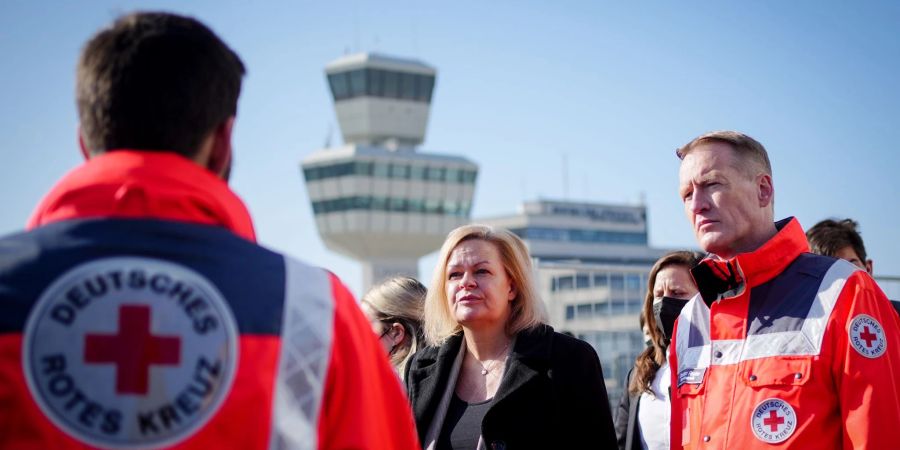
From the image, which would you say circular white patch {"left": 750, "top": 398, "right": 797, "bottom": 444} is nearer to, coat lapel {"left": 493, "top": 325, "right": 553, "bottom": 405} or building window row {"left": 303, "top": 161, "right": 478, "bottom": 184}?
coat lapel {"left": 493, "top": 325, "right": 553, "bottom": 405}

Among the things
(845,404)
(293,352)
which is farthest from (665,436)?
(293,352)

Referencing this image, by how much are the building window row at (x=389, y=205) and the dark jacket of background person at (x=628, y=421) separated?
74493 millimetres

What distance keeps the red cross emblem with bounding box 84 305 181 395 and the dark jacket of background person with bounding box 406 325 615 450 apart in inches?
103

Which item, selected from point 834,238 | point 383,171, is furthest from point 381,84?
point 834,238

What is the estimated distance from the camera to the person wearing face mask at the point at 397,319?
5.45 meters

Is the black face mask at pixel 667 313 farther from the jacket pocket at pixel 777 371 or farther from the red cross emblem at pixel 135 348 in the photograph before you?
the red cross emblem at pixel 135 348

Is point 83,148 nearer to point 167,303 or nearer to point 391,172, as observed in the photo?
point 167,303

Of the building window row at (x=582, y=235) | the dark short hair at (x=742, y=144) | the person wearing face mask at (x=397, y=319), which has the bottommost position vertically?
the person wearing face mask at (x=397, y=319)

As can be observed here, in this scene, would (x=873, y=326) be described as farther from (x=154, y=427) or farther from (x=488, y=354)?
(x=154, y=427)

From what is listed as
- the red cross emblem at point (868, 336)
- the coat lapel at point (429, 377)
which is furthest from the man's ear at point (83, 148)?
the coat lapel at point (429, 377)

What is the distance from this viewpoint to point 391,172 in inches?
3135

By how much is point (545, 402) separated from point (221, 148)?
8.61ft

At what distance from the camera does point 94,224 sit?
1689mm

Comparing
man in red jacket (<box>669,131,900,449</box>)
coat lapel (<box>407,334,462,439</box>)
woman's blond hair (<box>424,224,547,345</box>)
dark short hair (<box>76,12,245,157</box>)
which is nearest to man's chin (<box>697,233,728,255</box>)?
man in red jacket (<box>669,131,900,449</box>)
